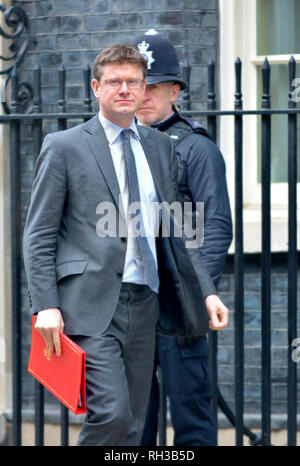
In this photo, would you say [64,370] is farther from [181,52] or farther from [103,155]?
[181,52]

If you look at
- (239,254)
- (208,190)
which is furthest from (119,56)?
(239,254)

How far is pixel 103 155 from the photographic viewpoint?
152 inches

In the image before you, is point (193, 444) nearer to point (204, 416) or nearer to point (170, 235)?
point (204, 416)

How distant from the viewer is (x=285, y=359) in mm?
5844

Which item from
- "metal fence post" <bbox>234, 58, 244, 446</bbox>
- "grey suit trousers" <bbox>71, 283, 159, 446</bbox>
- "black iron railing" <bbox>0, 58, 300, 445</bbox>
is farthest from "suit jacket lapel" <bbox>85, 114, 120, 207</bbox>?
"metal fence post" <bbox>234, 58, 244, 446</bbox>

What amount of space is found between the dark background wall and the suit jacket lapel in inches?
81.6

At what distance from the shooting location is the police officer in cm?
445

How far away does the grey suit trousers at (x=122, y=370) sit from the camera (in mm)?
3709

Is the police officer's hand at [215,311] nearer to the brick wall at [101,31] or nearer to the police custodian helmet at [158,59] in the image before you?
the police custodian helmet at [158,59]

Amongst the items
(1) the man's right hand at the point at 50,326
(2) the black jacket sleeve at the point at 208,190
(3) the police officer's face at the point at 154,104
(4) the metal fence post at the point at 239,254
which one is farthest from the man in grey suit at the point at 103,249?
A: (4) the metal fence post at the point at 239,254

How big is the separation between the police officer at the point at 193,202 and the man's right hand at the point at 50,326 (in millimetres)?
877

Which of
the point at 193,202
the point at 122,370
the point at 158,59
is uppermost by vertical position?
the point at 158,59

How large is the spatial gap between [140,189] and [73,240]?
14.0 inches
